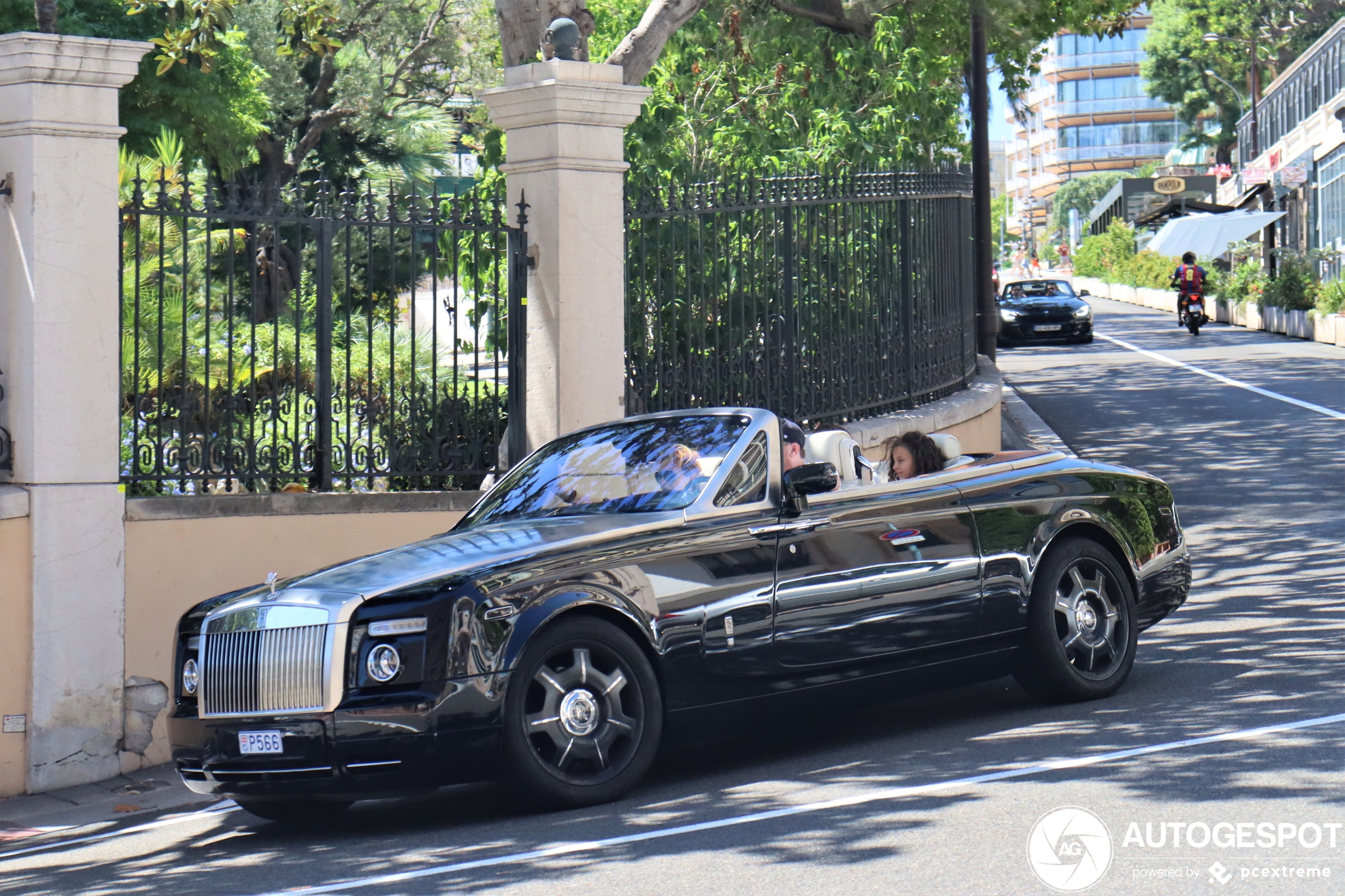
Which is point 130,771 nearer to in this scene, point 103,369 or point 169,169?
point 103,369

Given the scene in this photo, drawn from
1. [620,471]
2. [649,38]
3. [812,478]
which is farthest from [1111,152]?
[812,478]

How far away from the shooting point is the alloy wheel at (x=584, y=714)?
255 inches

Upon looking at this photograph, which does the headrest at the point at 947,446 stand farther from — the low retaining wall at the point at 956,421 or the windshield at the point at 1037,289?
the windshield at the point at 1037,289

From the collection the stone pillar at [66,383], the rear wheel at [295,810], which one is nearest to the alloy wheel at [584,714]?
the rear wheel at [295,810]

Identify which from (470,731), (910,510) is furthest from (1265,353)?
(470,731)

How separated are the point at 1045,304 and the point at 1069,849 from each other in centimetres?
3150

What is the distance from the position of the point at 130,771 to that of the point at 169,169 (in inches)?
261

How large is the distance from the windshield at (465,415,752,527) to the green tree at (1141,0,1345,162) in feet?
228

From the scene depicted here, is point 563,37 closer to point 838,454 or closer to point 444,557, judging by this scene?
point 838,454

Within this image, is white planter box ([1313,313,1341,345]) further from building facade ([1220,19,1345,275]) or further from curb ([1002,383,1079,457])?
curb ([1002,383,1079,457])

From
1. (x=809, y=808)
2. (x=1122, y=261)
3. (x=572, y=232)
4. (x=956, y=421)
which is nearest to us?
(x=809, y=808)

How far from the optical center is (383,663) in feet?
20.7

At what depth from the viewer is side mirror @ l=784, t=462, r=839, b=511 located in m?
7.13

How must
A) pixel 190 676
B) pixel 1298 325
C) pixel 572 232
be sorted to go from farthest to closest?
1. pixel 1298 325
2. pixel 572 232
3. pixel 190 676
